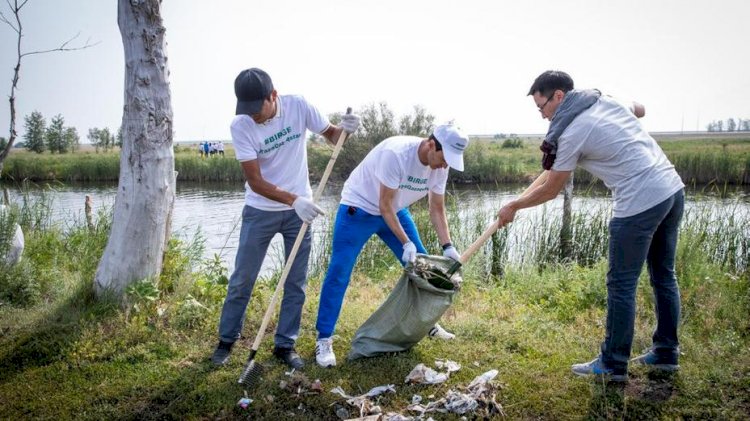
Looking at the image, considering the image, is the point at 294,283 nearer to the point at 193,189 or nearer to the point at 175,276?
the point at 175,276

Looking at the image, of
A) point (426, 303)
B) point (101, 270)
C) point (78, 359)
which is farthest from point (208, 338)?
point (426, 303)

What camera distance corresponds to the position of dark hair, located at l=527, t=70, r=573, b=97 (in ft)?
9.82

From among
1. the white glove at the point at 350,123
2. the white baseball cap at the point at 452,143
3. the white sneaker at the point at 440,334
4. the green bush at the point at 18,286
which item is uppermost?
the white glove at the point at 350,123

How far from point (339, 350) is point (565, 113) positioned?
7.26 ft

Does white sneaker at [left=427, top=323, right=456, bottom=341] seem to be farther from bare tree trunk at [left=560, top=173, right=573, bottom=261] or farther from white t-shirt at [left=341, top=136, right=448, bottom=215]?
bare tree trunk at [left=560, top=173, right=573, bottom=261]

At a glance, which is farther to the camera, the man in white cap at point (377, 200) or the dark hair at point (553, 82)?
the man in white cap at point (377, 200)

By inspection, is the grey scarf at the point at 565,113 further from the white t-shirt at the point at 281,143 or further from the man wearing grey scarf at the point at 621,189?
the white t-shirt at the point at 281,143

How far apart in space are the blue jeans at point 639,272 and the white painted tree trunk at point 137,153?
343 cm

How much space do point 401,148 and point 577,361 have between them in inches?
72.0

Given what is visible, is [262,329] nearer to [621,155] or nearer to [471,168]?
[621,155]

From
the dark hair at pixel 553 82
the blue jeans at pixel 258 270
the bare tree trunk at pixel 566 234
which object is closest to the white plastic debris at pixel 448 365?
the blue jeans at pixel 258 270

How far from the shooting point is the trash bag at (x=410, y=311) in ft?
10.9

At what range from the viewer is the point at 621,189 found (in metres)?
2.82

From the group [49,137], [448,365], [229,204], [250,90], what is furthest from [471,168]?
[49,137]
